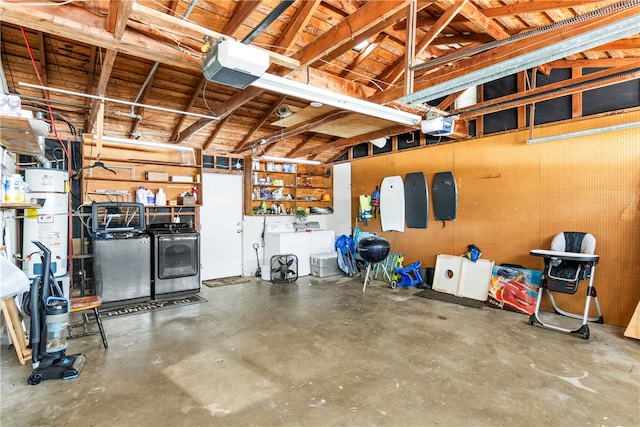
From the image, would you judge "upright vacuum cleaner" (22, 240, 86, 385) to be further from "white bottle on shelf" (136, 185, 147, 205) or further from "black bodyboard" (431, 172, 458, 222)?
"black bodyboard" (431, 172, 458, 222)

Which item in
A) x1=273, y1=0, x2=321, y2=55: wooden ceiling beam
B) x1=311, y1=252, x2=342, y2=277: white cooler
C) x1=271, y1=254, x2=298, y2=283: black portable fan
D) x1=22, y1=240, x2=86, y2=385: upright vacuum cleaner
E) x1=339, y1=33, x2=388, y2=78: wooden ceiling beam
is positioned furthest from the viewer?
x1=311, y1=252, x2=342, y2=277: white cooler

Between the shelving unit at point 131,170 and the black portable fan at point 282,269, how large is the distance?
1.83 metres

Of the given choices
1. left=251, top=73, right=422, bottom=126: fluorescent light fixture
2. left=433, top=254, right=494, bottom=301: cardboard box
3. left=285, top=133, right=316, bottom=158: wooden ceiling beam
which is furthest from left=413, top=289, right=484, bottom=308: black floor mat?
left=285, top=133, right=316, bottom=158: wooden ceiling beam

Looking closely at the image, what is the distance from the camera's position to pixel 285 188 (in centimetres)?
744

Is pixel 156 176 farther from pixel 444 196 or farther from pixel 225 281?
pixel 444 196

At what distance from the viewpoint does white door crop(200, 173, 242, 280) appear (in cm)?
634

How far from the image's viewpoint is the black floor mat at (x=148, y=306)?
4.30 m

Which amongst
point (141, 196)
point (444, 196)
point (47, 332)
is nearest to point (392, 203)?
point (444, 196)

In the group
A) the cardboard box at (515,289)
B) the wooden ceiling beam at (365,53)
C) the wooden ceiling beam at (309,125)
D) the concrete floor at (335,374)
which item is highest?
the wooden ceiling beam at (365,53)

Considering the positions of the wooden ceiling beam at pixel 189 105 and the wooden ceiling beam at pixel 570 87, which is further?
the wooden ceiling beam at pixel 189 105

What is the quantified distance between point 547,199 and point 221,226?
5.53m

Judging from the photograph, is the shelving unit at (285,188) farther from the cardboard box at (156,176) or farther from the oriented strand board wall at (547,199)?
the oriented strand board wall at (547,199)

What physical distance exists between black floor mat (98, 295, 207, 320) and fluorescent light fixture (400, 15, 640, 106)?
4.07 metres

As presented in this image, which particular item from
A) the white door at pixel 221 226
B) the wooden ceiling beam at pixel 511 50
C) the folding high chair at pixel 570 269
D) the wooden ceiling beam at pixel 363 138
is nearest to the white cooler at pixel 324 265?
the white door at pixel 221 226
